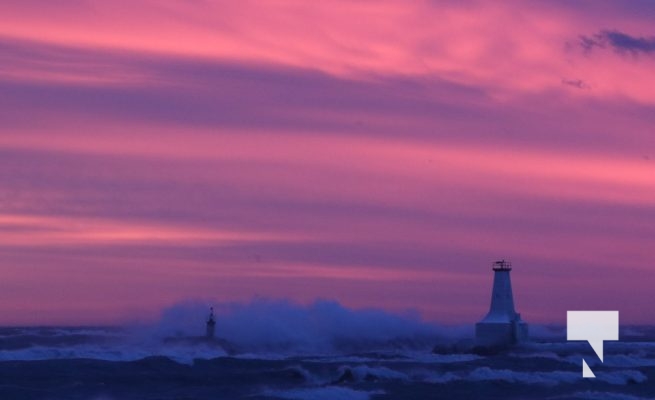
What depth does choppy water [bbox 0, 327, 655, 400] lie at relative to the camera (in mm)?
41406

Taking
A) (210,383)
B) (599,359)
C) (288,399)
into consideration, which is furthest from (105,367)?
(599,359)

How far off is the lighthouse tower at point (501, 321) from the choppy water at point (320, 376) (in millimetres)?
751

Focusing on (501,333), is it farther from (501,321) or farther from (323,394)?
(323,394)

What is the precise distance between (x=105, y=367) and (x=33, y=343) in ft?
91.7

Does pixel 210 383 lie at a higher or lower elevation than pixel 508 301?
lower

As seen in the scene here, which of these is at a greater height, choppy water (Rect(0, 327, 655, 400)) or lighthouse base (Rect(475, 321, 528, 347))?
lighthouse base (Rect(475, 321, 528, 347))

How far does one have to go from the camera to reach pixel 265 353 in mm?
68375

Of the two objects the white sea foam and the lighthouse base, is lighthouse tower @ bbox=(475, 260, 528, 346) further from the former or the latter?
the white sea foam

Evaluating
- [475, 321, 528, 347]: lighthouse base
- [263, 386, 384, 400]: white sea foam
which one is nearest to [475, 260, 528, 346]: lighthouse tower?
[475, 321, 528, 347]: lighthouse base

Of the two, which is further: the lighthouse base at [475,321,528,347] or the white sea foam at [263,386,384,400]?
the lighthouse base at [475,321,528,347]

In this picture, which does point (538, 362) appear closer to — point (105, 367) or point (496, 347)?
point (496, 347)

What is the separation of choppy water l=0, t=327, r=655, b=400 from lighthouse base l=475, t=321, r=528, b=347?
62 centimetres

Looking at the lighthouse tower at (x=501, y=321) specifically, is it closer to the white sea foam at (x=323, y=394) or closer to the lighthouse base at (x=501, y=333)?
the lighthouse base at (x=501, y=333)

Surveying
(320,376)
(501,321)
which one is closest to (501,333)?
(501,321)
